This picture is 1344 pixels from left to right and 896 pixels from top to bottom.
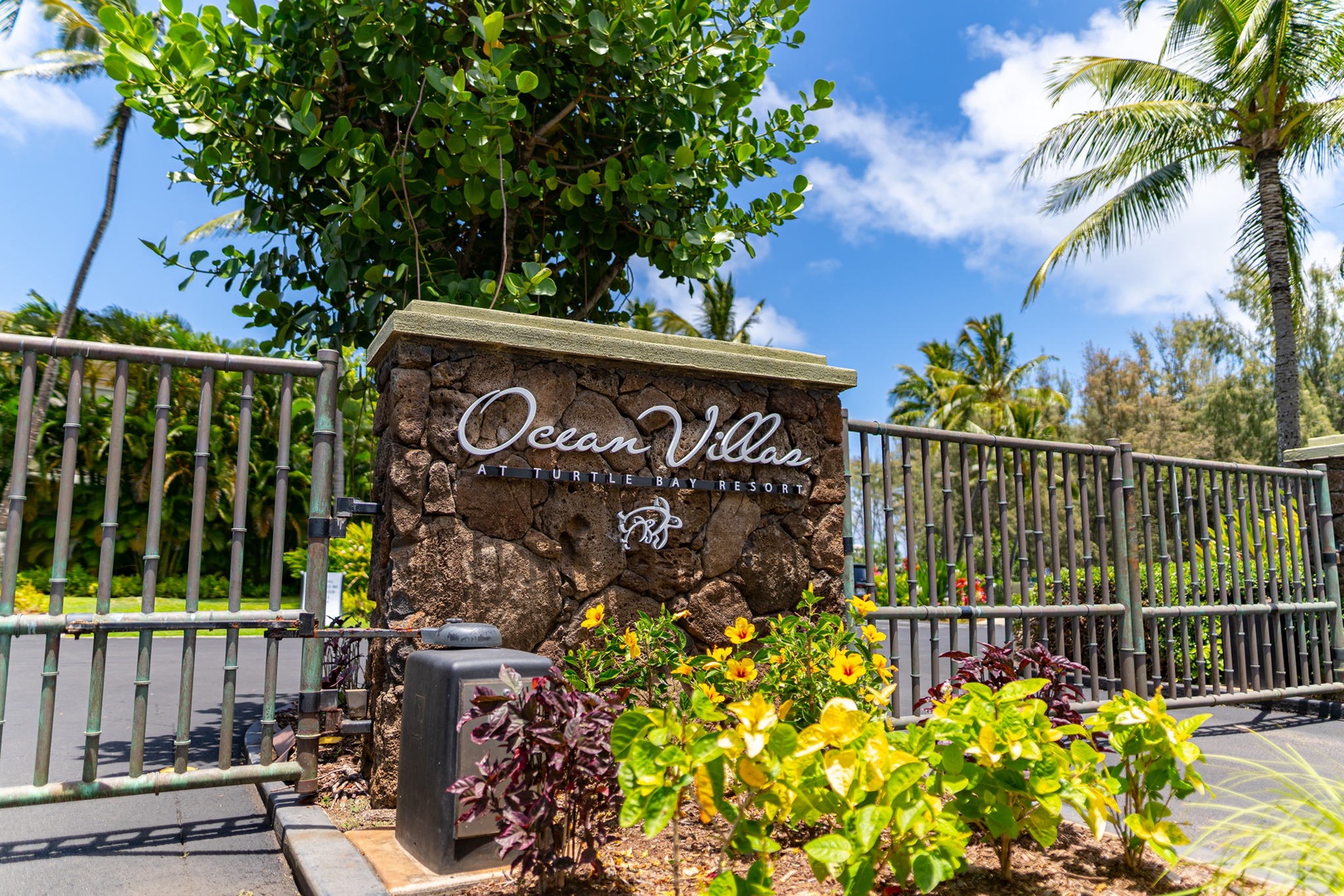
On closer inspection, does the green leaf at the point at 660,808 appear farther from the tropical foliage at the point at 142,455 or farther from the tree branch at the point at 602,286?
the tropical foliage at the point at 142,455

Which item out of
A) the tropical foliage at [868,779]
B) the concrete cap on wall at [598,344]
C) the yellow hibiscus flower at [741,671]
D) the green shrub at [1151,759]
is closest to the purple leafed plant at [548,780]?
the tropical foliage at [868,779]

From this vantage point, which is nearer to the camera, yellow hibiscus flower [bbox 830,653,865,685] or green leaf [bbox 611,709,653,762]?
green leaf [bbox 611,709,653,762]

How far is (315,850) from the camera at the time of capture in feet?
11.5

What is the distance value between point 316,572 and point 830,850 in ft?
9.79

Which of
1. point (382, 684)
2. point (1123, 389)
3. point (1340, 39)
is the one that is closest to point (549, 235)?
point (382, 684)

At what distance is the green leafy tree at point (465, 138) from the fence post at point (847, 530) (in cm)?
185

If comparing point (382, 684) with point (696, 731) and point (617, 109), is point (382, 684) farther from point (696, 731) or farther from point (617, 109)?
point (617, 109)

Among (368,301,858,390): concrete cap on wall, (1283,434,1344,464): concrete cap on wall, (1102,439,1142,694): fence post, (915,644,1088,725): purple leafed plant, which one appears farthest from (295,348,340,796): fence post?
(1283,434,1344,464): concrete cap on wall

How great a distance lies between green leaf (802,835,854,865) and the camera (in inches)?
96.4

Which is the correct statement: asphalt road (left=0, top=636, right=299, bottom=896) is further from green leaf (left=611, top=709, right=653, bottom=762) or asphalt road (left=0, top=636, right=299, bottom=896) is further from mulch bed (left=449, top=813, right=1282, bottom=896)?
green leaf (left=611, top=709, right=653, bottom=762)

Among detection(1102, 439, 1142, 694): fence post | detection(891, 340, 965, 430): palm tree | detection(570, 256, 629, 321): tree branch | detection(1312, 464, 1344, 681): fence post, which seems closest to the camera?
detection(1102, 439, 1142, 694): fence post

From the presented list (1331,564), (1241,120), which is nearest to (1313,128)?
(1241,120)

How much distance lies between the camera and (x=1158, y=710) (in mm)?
3027

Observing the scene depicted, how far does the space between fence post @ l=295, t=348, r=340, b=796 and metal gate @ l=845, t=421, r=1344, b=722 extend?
2.88 m
